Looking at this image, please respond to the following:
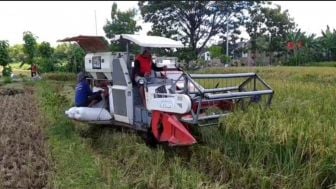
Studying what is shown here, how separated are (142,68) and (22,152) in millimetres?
2733

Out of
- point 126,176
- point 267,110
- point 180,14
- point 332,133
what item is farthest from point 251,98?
point 180,14

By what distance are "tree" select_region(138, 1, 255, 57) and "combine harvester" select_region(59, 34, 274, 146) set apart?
3177 cm

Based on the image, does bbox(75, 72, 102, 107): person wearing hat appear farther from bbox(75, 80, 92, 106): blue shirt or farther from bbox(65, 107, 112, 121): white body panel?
bbox(65, 107, 112, 121): white body panel

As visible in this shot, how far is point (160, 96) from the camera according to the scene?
7.48 metres

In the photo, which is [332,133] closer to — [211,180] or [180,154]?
[211,180]

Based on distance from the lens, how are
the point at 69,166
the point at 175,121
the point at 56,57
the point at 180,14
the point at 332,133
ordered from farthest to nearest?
the point at 180,14 → the point at 56,57 → the point at 175,121 → the point at 69,166 → the point at 332,133

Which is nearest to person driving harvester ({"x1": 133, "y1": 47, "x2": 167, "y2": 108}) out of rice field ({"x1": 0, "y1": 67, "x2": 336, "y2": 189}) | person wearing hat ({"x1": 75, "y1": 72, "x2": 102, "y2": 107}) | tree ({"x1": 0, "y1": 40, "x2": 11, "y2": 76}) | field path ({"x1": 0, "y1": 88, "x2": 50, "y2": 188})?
rice field ({"x1": 0, "y1": 67, "x2": 336, "y2": 189})

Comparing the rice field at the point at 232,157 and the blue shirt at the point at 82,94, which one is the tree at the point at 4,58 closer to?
the blue shirt at the point at 82,94

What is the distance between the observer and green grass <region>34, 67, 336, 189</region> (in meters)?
5.36

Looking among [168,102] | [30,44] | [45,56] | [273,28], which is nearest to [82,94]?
[168,102]

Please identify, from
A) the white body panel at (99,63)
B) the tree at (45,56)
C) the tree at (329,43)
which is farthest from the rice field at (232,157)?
the tree at (329,43)

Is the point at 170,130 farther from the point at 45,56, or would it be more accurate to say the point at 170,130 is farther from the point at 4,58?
the point at 45,56

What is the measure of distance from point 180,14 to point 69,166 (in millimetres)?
37153

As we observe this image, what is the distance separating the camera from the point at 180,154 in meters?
7.21
